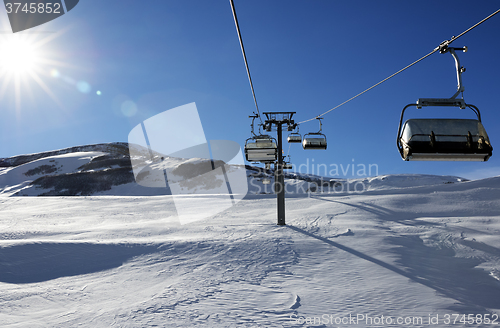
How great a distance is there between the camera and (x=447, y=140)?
13.3ft

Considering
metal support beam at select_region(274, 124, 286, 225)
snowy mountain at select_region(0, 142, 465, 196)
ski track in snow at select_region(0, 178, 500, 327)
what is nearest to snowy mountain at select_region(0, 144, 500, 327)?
ski track in snow at select_region(0, 178, 500, 327)

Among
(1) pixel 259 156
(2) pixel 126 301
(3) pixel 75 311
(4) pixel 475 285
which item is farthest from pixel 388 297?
(1) pixel 259 156

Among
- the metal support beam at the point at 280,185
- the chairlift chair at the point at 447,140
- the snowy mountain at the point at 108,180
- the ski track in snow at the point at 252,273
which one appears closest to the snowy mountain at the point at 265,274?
the ski track in snow at the point at 252,273

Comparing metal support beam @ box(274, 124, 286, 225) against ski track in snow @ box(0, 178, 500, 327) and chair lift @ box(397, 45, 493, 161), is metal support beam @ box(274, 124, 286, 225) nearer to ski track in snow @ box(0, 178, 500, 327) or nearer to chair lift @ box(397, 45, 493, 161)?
ski track in snow @ box(0, 178, 500, 327)

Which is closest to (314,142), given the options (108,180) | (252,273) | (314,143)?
(314,143)

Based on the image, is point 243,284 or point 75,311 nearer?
point 75,311

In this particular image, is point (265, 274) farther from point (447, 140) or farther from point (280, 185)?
point (280, 185)

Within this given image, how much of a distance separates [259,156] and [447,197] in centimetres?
1250

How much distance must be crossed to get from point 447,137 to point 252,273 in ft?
14.7

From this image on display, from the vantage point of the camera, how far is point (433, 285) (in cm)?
534

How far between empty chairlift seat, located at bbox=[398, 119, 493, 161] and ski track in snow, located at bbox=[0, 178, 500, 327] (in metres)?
2.50

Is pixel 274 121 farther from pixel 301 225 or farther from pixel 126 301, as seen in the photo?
pixel 126 301

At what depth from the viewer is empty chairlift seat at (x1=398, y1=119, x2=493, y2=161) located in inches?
159

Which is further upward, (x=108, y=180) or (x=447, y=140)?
(x=447, y=140)
